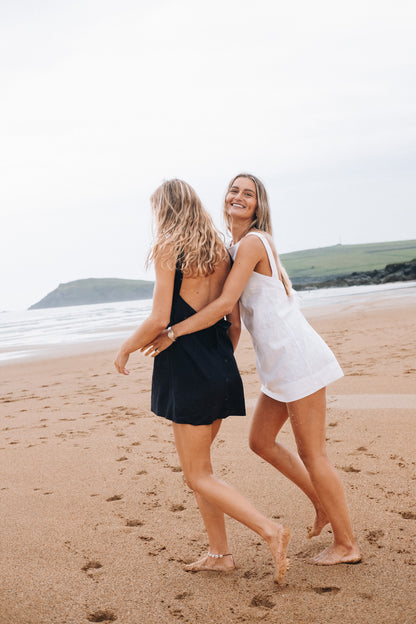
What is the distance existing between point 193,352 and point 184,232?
0.61 m

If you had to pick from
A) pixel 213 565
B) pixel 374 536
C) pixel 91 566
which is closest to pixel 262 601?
pixel 213 565

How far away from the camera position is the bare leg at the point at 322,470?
279 cm

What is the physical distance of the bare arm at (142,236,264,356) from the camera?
267cm

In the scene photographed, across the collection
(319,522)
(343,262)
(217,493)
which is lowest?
(319,522)

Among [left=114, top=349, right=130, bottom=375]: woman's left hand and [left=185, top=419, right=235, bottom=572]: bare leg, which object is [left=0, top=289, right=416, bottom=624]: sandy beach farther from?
[left=114, top=349, right=130, bottom=375]: woman's left hand

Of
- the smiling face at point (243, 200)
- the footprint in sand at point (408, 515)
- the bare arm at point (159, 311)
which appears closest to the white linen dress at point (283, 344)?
the smiling face at point (243, 200)

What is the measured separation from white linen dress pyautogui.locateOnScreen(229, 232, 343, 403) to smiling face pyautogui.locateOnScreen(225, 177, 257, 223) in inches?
10.2

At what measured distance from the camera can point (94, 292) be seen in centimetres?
11512

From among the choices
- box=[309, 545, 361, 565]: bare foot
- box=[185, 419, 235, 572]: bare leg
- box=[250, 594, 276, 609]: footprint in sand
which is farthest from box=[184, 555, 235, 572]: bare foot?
box=[309, 545, 361, 565]: bare foot

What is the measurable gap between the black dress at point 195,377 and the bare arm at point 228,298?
0.07 metres

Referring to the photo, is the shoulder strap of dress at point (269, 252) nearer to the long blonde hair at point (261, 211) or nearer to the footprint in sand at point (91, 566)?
the long blonde hair at point (261, 211)

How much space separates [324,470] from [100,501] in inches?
76.0

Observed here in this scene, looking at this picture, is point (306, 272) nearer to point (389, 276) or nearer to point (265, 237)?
point (389, 276)

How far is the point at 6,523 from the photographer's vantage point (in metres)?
3.70
